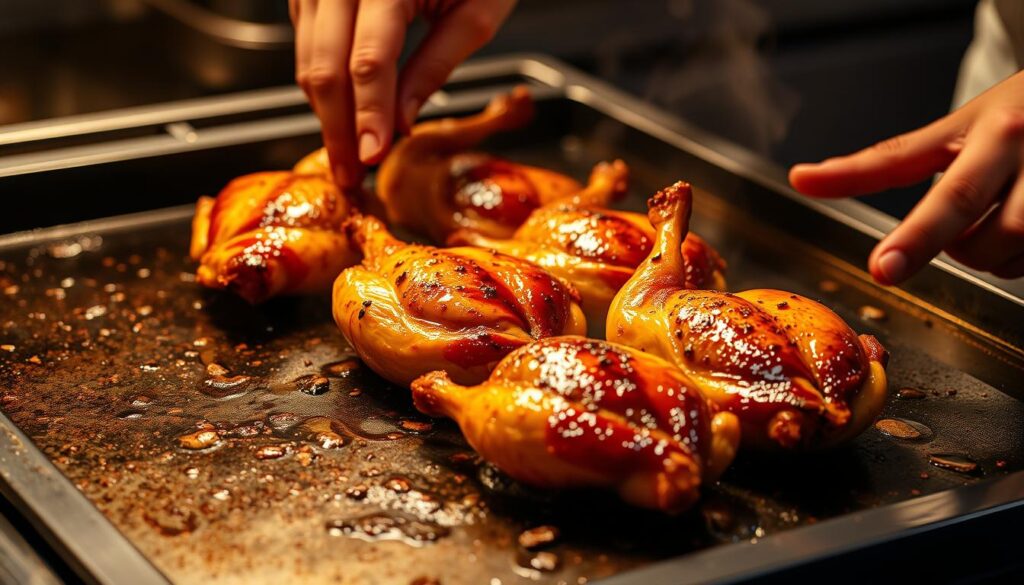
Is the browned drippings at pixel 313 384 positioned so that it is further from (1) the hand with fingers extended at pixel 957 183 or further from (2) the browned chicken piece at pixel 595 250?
(1) the hand with fingers extended at pixel 957 183

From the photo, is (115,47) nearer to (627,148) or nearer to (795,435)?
(627,148)

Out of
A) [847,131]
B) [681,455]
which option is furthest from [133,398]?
[847,131]

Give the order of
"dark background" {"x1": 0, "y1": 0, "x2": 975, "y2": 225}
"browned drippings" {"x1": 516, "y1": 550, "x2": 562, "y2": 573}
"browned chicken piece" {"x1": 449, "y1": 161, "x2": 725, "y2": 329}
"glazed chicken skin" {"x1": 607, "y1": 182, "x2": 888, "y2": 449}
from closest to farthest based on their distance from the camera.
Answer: "browned drippings" {"x1": 516, "y1": 550, "x2": 562, "y2": 573} < "glazed chicken skin" {"x1": 607, "y1": 182, "x2": 888, "y2": 449} < "browned chicken piece" {"x1": 449, "y1": 161, "x2": 725, "y2": 329} < "dark background" {"x1": 0, "y1": 0, "x2": 975, "y2": 225}

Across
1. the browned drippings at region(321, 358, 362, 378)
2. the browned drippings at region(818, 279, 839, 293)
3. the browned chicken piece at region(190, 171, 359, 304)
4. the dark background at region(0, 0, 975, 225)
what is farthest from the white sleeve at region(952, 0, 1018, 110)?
the browned drippings at region(321, 358, 362, 378)

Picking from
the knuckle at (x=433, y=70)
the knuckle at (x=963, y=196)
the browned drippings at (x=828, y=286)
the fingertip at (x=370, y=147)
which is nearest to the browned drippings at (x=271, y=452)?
the fingertip at (x=370, y=147)

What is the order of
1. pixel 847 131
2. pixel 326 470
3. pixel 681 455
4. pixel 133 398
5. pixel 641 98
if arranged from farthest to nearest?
1. pixel 847 131
2. pixel 641 98
3. pixel 133 398
4. pixel 326 470
5. pixel 681 455

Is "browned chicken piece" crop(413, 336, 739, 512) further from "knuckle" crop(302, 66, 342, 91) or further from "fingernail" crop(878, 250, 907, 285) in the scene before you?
"knuckle" crop(302, 66, 342, 91)

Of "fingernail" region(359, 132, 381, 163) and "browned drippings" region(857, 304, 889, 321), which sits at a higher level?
"fingernail" region(359, 132, 381, 163)
